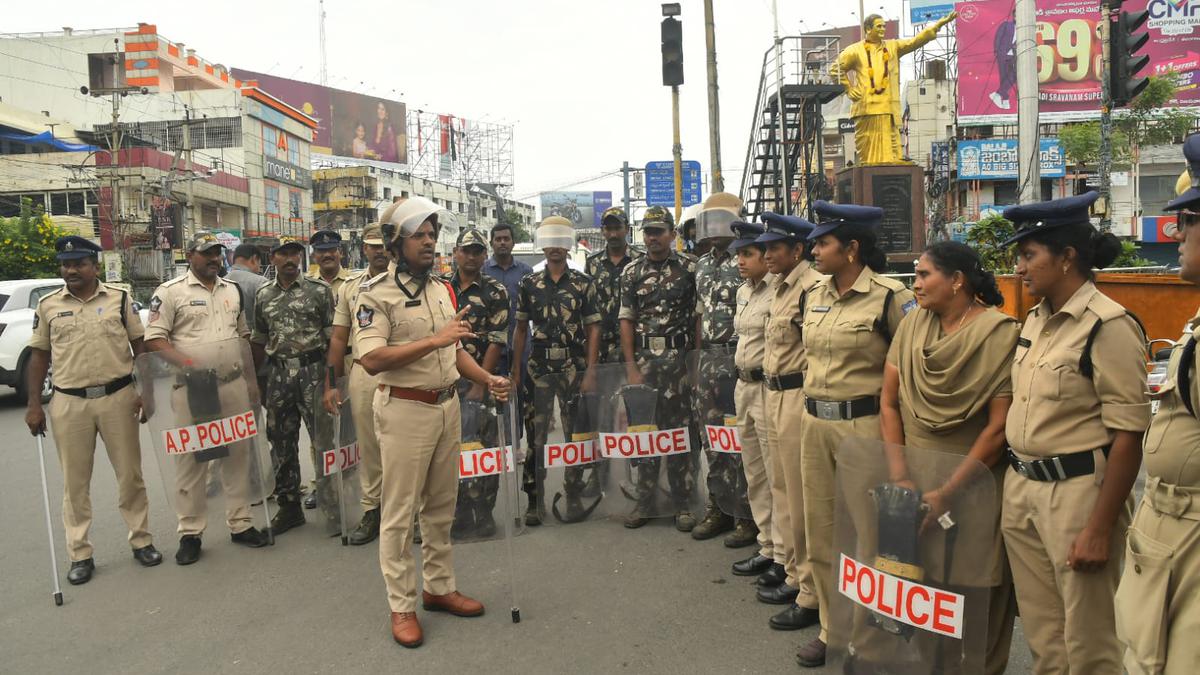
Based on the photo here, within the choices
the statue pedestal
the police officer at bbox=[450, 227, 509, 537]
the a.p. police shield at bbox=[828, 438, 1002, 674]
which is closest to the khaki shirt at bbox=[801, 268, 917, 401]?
the a.p. police shield at bbox=[828, 438, 1002, 674]

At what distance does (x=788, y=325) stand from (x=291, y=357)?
3.50 metres

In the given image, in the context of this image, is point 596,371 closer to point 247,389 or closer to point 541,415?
point 541,415

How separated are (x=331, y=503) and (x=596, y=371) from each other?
194 centimetres

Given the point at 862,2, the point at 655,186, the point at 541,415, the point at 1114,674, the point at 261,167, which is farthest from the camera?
the point at 261,167

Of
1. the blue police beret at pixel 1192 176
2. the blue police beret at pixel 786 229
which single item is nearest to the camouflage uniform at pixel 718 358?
the blue police beret at pixel 786 229

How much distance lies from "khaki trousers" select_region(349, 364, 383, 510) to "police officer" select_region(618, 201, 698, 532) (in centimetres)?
167

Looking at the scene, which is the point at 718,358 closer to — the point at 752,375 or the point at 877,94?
the point at 752,375

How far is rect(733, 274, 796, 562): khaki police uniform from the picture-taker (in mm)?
4246

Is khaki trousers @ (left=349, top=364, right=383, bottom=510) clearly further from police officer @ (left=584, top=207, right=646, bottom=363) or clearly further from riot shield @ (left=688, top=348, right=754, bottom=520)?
riot shield @ (left=688, top=348, right=754, bottom=520)

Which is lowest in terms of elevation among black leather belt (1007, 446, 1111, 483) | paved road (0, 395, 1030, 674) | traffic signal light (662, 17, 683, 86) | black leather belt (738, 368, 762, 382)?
paved road (0, 395, 1030, 674)

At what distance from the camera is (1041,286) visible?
2562 mm

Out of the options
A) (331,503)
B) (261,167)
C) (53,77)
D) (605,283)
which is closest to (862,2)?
(605,283)

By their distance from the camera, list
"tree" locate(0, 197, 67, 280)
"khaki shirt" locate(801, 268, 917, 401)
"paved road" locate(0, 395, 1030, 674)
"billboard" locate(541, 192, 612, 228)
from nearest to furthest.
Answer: "khaki shirt" locate(801, 268, 917, 401)
"paved road" locate(0, 395, 1030, 674)
"tree" locate(0, 197, 67, 280)
"billboard" locate(541, 192, 612, 228)

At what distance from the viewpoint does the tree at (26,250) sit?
23.0 m
